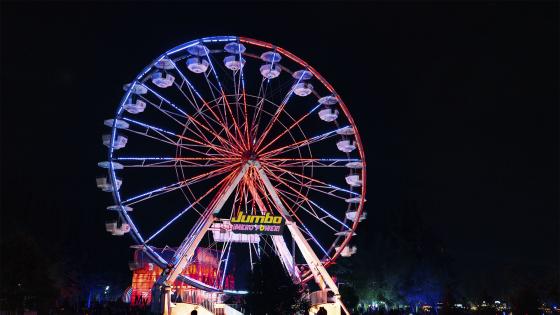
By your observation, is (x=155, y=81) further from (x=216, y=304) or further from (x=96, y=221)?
(x=96, y=221)

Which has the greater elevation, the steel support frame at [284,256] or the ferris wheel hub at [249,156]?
the ferris wheel hub at [249,156]

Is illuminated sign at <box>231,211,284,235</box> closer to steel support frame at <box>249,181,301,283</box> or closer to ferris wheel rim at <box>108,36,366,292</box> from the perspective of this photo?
steel support frame at <box>249,181,301,283</box>

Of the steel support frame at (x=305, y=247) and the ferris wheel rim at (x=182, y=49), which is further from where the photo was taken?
the steel support frame at (x=305, y=247)

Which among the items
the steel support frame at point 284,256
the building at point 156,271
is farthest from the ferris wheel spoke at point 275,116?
the building at point 156,271

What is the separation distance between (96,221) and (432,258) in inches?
1596

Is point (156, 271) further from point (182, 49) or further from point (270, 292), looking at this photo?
point (270, 292)

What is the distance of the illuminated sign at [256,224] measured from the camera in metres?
32.2

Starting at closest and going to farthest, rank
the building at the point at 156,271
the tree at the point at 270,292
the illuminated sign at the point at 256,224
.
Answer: the tree at the point at 270,292, the illuminated sign at the point at 256,224, the building at the point at 156,271

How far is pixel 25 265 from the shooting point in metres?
25.4

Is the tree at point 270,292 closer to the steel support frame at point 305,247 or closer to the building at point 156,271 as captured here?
the steel support frame at point 305,247

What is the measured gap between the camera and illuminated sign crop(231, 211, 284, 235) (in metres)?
32.2

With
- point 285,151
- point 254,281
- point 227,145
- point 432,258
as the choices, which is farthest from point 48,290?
point 432,258

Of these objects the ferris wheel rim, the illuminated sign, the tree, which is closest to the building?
the illuminated sign

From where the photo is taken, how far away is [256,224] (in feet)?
106
